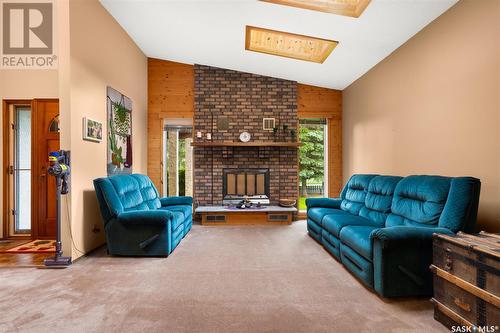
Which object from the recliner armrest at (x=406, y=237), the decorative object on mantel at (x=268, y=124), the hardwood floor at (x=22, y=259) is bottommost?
the hardwood floor at (x=22, y=259)

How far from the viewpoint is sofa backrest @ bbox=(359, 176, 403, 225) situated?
337 cm

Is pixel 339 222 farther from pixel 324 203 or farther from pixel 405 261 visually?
pixel 324 203

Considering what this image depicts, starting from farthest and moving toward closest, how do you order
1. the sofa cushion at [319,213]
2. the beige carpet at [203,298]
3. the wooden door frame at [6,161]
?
the wooden door frame at [6,161], the sofa cushion at [319,213], the beige carpet at [203,298]

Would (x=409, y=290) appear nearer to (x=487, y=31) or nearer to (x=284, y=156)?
(x=487, y=31)

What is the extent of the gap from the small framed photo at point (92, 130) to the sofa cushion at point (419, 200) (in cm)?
384

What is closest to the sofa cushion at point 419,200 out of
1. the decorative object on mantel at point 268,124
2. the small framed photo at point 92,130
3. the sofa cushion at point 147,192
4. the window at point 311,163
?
the decorative object on mantel at point 268,124

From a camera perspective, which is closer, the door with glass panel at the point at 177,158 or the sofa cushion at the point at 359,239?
the sofa cushion at the point at 359,239

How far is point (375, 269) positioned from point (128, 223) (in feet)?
9.00

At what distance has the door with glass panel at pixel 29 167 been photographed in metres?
4.24

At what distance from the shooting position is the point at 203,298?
2.32m

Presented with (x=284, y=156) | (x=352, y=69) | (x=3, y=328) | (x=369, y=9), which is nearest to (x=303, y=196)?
(x=284, y=156)

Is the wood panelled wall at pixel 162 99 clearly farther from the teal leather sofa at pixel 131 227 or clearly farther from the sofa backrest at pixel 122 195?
the teal leather sofa at pixel 131 227

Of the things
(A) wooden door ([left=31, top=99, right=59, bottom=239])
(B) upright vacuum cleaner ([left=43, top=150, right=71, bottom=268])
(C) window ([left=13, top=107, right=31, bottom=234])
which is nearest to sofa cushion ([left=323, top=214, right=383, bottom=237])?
(B) upright vacuum cleaner ([left=43, top=150, right=71, bottom=268])

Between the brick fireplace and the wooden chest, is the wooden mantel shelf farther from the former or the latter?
the wooden chest
